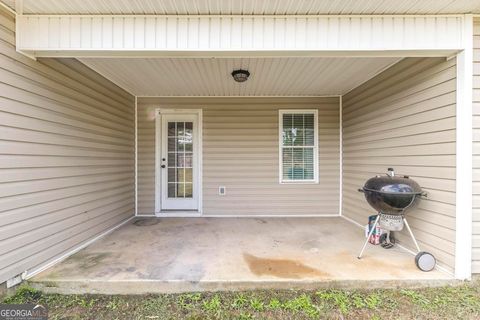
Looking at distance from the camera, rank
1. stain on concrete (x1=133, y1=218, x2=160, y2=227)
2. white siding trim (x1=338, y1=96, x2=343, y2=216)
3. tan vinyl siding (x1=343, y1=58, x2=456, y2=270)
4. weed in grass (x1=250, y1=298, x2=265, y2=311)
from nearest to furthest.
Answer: weed in grass (x1=250, y1=298, x2=265, y2=311)
tan vinyl siding (x1=343, y1=58, x2=456, y2=270)
stain on concrete (x1=133, y1=218, x2=160, y2=227)
white siding trim (x1=338, y1=96, x2=343, y2=216)

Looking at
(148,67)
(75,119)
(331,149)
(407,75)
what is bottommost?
(331,149)

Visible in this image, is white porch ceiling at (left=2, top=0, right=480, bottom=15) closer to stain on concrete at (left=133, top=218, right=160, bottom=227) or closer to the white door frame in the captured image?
the white door frame

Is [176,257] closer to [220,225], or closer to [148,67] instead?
[220,225]

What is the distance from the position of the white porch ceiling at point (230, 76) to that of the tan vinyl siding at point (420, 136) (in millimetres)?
340

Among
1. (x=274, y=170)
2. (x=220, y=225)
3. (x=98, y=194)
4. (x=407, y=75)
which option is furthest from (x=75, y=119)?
(x=407, y=75)

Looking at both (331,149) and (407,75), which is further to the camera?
(331,149)

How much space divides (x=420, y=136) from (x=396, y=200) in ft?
2.73

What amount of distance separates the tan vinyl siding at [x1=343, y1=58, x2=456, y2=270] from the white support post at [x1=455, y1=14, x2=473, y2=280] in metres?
0.06

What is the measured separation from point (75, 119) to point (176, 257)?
2.08m

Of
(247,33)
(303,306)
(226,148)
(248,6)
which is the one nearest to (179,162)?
(226,148)

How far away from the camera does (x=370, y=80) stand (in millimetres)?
3691

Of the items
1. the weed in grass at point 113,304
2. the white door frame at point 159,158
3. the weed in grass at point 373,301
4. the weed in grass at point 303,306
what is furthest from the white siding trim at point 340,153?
the weed in grass at point 113,304

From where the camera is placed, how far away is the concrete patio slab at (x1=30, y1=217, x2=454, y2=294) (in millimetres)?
2248

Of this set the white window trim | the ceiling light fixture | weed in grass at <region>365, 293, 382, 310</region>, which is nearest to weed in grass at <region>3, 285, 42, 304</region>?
weed in grass at <region>365, 293, 382, 310</region>
